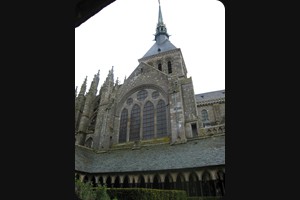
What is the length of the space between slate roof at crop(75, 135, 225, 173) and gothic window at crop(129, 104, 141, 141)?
2.81 m

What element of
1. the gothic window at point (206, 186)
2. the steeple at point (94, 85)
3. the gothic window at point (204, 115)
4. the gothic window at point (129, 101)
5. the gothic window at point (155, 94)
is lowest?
the gothic window at point (206, 186)

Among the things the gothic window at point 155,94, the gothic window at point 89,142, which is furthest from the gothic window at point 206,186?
the gothic window at point 89,142

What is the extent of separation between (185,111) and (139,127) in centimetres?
530

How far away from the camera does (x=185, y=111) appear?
63.6ft

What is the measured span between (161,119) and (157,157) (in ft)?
19.0

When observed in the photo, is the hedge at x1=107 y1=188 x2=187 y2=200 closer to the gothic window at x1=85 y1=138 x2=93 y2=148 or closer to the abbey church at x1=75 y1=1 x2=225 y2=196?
the abbey church at x1=75 y1=1 x2=225 y2=196

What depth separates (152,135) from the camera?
20078mm

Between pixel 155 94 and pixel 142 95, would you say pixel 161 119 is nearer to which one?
pixel 155 94

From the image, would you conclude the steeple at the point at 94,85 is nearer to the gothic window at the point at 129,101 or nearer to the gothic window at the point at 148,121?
the gothic window at the point at 129,101

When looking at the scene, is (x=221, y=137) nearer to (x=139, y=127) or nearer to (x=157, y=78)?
(x=139, y=127)

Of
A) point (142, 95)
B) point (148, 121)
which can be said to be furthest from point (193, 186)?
point (142, 95)

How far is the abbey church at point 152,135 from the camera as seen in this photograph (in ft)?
43.5

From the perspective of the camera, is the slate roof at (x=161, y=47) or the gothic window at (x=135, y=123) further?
the slate roof at (x=161, y=47)

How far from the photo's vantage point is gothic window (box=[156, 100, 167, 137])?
19797 millimetres
